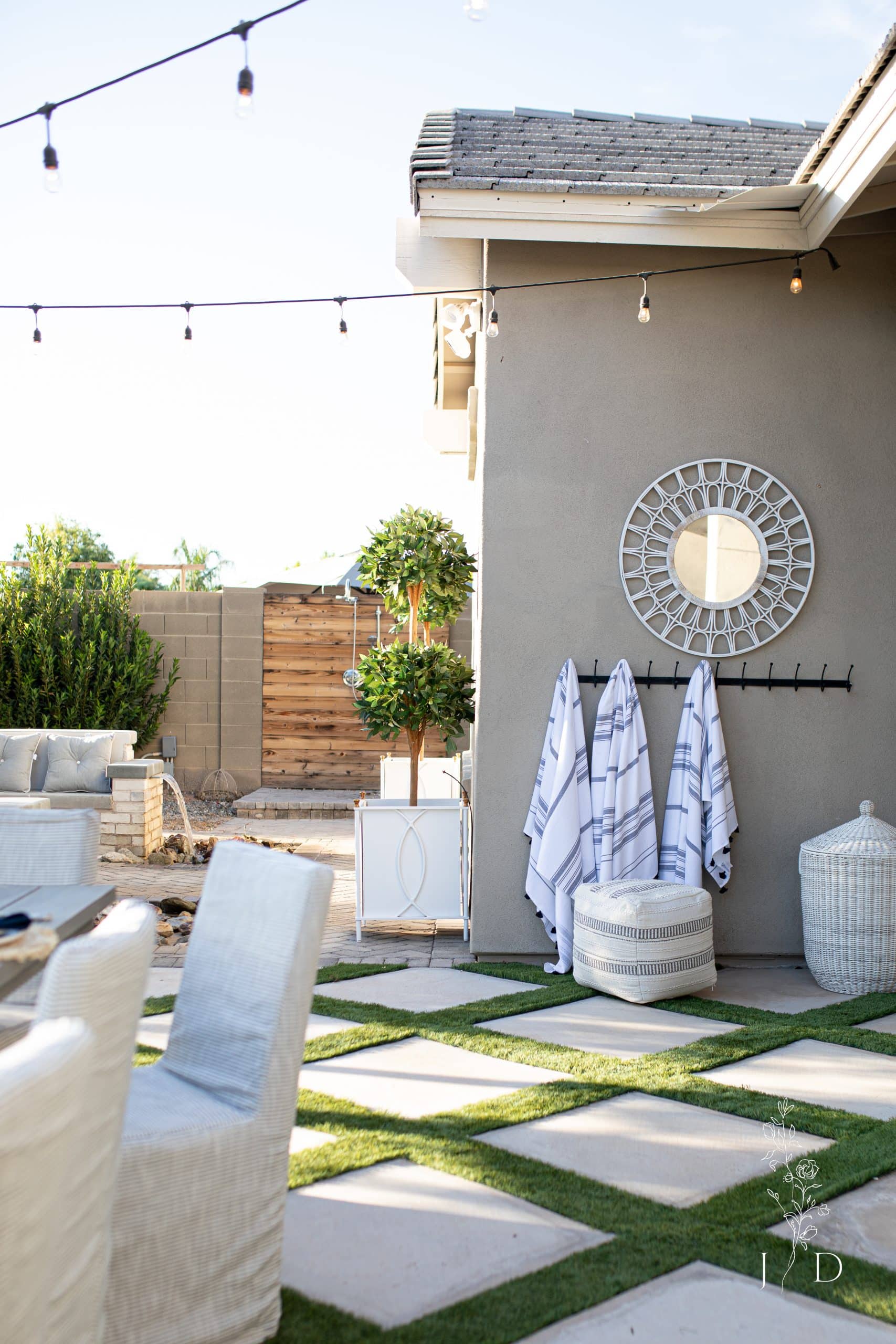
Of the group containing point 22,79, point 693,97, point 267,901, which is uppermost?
point 693,97

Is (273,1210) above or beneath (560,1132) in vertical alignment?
above

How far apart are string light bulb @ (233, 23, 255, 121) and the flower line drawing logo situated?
2.87m

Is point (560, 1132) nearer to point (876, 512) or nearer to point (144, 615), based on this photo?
point (876, 512)

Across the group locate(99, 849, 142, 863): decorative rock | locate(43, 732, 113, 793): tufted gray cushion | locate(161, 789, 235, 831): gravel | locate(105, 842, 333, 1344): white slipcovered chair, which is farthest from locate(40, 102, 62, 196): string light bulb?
locate(161, 789, 235, 831): gravel

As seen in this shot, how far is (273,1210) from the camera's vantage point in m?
1.90

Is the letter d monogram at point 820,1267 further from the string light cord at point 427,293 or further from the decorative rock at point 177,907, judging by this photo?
the decorative rock at point 177,907

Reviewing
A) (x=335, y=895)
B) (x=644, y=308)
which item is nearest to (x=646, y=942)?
(x=644, y=308)

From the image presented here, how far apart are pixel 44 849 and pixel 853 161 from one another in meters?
3.61

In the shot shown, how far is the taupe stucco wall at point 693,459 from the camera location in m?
4.93

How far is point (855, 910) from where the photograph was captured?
4.35 metres

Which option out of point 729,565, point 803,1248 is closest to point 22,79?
point 729,565

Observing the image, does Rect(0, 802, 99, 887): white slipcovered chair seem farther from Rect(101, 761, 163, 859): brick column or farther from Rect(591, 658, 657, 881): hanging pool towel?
Rect(101, 761, 163, 859): brick column

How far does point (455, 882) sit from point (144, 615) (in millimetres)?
6446

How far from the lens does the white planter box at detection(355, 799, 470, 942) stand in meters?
5.27
